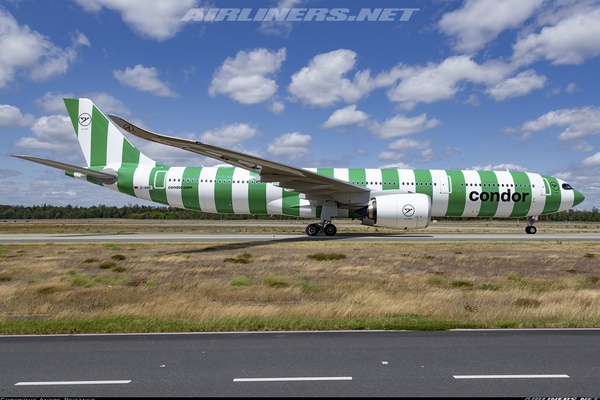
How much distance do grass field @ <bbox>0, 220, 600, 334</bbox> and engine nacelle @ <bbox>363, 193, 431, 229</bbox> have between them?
2982 millimetres

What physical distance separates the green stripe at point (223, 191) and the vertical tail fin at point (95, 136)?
561 centimetres

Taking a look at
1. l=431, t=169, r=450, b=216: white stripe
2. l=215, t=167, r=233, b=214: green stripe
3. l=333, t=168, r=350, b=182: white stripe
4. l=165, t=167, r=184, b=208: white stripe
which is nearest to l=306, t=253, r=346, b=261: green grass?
l=333, t=168, r=350, b=182: white stripe

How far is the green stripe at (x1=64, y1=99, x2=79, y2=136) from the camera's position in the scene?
2885 cm

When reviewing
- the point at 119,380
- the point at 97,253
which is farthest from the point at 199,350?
the point at 97,253

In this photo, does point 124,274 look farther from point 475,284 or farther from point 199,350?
point 475,284

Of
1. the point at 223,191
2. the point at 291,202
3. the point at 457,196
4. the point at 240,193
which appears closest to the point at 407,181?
the point at 457,196

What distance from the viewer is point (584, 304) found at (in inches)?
401

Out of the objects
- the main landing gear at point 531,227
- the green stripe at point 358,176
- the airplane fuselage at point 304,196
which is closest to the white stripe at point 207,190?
the airplane fuselage at point 304,196

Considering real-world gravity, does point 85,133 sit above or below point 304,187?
above

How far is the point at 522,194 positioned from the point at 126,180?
26.4 metres

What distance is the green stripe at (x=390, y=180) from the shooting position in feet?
88.3

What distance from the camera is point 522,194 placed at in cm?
2809

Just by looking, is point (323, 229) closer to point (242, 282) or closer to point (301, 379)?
point (242, 282)

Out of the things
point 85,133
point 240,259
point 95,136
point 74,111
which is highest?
point 74,111
